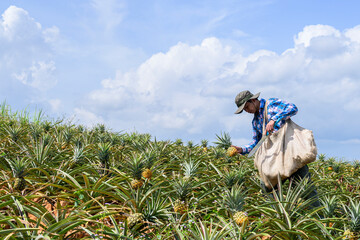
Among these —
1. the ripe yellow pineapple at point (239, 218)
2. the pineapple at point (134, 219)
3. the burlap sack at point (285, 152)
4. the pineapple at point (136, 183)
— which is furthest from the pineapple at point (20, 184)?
the burlap sack at point (285, 152)

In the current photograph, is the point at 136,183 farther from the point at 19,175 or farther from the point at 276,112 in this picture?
the point at 276,112

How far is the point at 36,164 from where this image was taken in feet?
17.4

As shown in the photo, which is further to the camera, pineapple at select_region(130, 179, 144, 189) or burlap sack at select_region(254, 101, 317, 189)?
burlap sack at select_region(254, 101, 317, 189)

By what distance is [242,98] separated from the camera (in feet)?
19.0

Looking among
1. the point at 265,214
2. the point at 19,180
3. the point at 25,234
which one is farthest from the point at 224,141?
the point at 25,234

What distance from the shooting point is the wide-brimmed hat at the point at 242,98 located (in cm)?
573

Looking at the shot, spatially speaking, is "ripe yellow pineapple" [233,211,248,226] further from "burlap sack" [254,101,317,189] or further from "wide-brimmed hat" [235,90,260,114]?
"wide-brimmed hat" [235,90,260,114]

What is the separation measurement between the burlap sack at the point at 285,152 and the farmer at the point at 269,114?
6.1 inches

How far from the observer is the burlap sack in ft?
16.0

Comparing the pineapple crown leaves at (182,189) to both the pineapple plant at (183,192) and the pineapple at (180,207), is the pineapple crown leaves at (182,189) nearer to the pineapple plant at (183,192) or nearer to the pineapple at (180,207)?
the pineapple plant at (183,192)

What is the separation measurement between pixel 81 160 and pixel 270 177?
3093 millimetres

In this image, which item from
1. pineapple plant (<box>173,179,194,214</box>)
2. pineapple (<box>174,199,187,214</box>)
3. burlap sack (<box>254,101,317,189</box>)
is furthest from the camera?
burlap sack (<box>254,101,317,189</box>)

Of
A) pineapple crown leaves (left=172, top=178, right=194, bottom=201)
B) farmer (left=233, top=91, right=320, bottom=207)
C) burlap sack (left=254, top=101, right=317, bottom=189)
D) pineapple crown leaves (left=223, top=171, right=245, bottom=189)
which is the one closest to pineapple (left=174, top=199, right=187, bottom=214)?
pineapple crown leaves (left=172, top=178, right=194, bottom=201)

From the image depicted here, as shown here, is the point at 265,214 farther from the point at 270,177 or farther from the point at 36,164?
the point at 36,164
